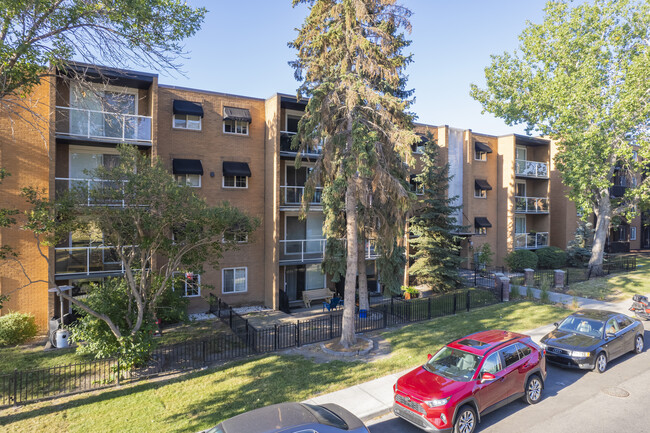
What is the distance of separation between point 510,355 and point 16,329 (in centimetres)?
1690

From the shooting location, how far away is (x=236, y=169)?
18.2 m

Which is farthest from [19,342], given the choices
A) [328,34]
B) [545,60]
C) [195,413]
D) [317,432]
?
[545,60]

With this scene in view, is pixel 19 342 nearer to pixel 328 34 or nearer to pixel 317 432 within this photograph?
pixel 317 432

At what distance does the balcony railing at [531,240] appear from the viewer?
92.4 ft

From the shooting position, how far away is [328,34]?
12.5m

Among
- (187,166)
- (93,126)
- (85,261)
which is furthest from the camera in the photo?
(187,166)

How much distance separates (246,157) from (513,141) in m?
20.4

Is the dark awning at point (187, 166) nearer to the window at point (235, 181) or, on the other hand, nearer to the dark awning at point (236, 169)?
the dark awning at point (236, 169)

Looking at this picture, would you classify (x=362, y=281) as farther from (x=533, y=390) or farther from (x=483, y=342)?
(x=533, y=390)

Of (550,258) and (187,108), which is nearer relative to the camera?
(187,108)

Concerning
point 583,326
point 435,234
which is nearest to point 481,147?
point 435,234

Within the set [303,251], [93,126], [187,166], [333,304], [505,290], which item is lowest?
[333,304]

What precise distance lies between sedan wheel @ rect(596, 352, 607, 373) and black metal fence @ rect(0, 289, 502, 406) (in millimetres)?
6634

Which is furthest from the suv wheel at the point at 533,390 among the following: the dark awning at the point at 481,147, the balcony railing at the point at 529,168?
the balcony railing at the point at 529,168
